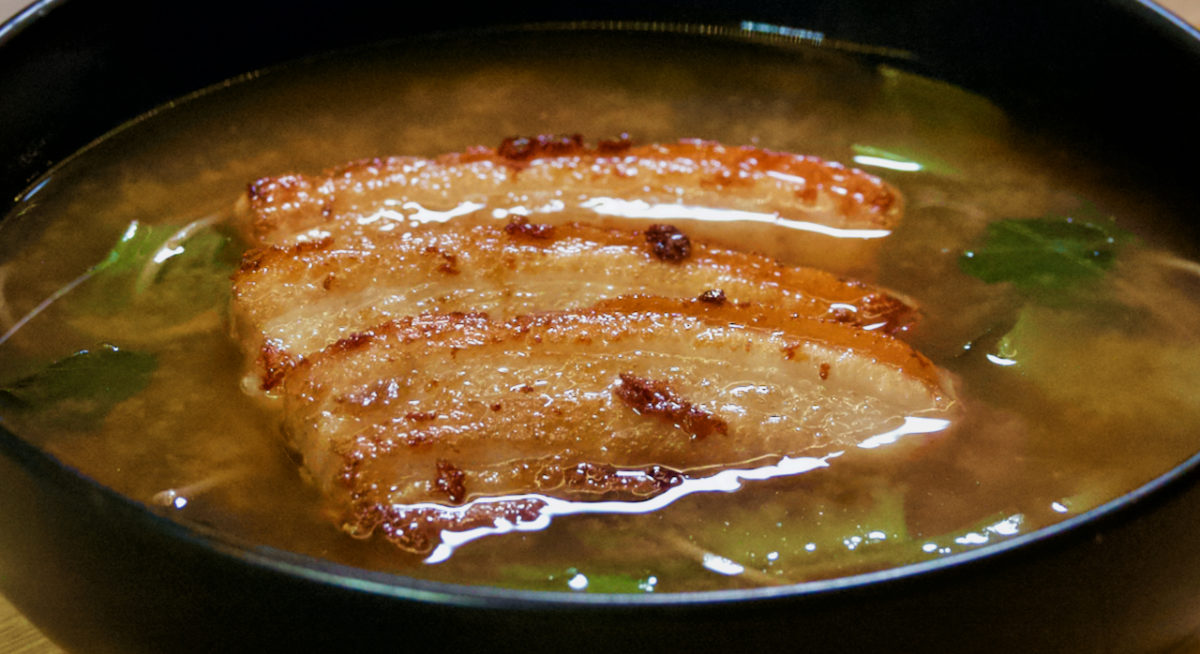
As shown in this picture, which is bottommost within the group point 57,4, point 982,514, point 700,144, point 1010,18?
point 982,514

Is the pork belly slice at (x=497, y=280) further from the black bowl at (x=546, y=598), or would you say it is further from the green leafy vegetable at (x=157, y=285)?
the black bowl at (x=546, y=598)

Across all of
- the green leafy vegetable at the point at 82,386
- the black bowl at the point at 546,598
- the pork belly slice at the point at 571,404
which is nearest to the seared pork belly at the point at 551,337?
the pork belly slice at the point at 571,404

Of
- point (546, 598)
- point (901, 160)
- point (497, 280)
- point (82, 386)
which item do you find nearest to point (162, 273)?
point (82, 386)

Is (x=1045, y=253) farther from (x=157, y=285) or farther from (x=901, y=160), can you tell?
(x=157, y=285)

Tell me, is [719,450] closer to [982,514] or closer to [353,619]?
[982,514]

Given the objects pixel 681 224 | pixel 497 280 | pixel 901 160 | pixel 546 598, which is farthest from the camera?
pixel 901 160

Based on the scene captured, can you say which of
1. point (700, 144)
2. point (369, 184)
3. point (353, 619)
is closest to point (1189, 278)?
point (700, 144)
